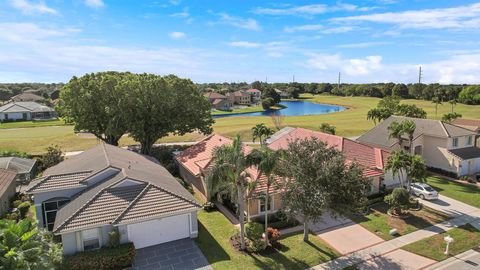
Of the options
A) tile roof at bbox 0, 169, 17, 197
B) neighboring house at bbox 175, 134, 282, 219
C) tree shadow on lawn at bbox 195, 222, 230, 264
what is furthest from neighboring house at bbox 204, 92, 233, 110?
tree shadow on lawn at bbox 195, 222, 230, 264

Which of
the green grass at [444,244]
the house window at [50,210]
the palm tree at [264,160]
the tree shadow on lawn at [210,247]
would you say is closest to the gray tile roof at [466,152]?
the green grass at [444,244]

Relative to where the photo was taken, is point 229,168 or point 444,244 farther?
point 444,244

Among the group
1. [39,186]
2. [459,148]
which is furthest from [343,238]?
[459,148]

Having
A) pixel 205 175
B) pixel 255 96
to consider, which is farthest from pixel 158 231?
pixel 255 96

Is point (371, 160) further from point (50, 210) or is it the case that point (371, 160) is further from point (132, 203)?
point (50, 210)

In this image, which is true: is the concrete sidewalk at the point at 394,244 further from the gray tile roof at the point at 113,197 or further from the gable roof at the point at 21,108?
the gable roof at the point at 21,108
